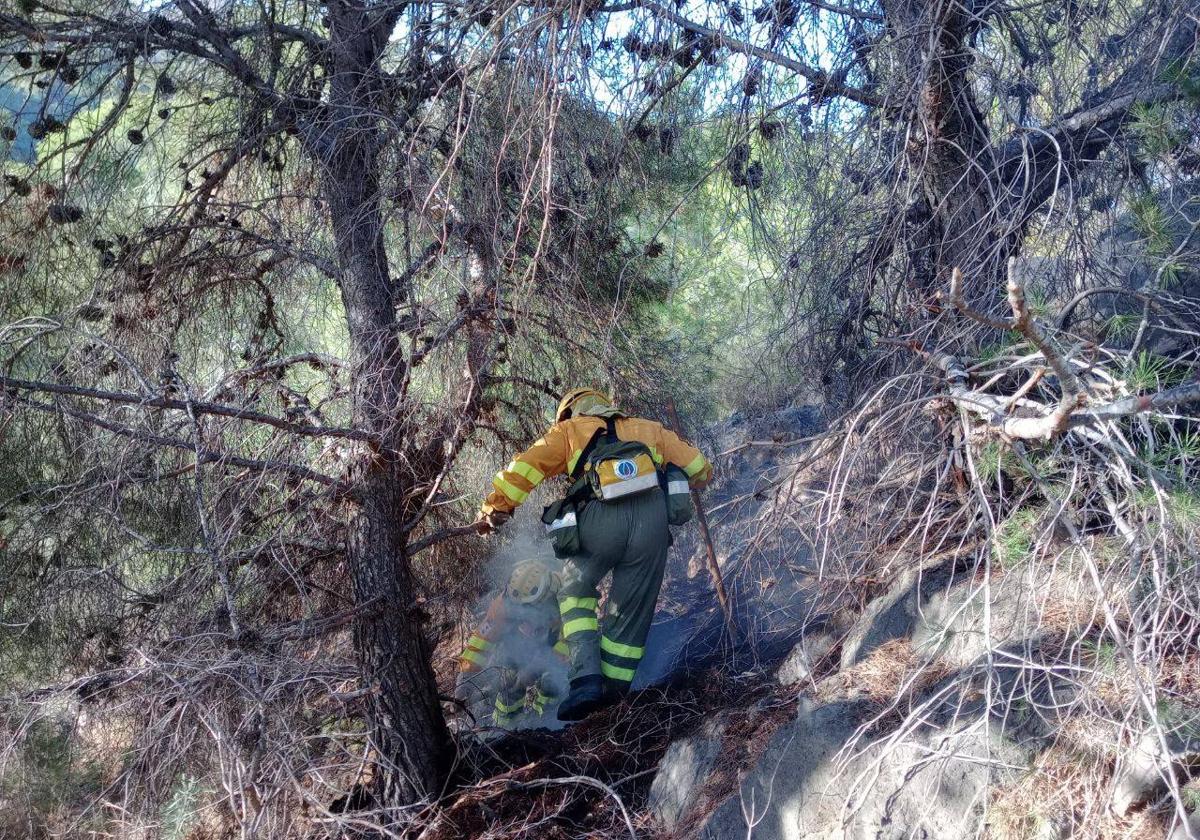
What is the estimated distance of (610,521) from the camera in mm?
6238

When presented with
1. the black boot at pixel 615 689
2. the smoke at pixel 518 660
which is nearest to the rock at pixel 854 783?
the black boot at pixel 615 689

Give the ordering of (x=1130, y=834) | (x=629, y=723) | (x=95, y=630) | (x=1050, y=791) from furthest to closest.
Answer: (x=629, y=723) → (x=95, y=630) → (x=1050, y=791) → (x=1130, y=834)

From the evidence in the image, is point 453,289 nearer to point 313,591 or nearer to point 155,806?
point 313,591

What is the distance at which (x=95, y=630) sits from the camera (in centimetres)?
528

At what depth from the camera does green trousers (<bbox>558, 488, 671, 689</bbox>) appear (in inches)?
246

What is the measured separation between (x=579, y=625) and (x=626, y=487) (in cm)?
89

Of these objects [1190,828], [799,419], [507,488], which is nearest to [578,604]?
[507,488]

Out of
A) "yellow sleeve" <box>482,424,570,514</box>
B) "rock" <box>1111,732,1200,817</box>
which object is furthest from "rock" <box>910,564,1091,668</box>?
"yellow sleeve" <box>482,424,570,514</box>

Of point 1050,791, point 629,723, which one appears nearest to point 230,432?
point 629,723

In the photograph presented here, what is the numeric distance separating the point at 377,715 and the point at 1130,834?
3.50m

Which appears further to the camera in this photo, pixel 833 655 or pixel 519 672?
pixel 519 672

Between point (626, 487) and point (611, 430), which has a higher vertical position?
point (611, 430)

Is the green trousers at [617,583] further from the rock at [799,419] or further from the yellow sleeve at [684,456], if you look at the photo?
the rock at [799,419]

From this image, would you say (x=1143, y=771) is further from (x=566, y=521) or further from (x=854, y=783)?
(x=566, y=521)
